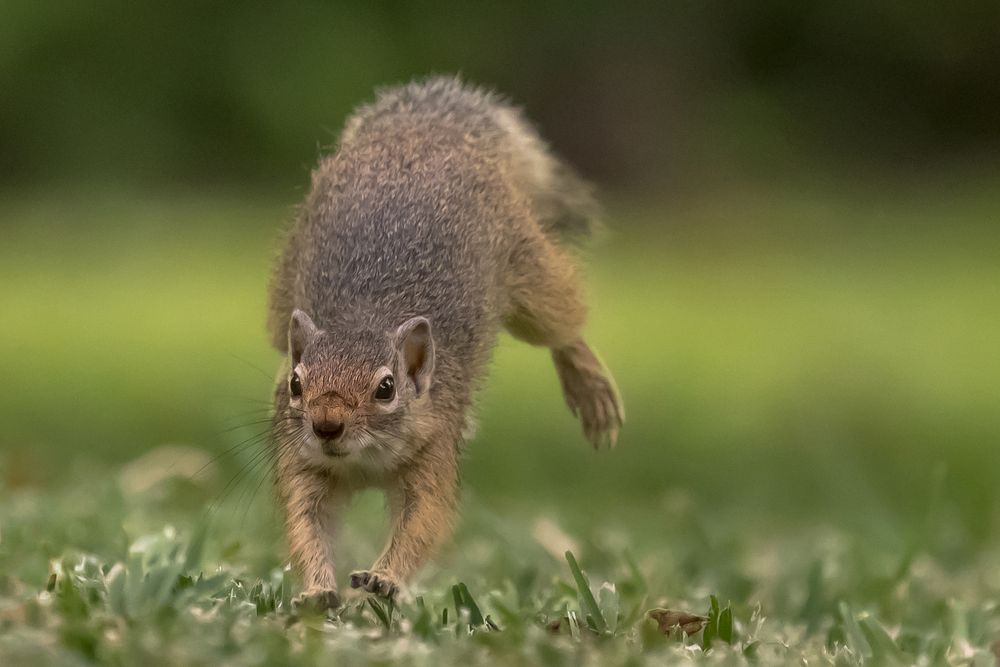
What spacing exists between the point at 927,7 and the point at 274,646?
20.0 meters

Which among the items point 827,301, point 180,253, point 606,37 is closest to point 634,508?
point 827,301

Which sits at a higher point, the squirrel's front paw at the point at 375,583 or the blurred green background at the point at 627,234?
the blurred green background at the point at 627,234

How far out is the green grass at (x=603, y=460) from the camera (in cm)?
405

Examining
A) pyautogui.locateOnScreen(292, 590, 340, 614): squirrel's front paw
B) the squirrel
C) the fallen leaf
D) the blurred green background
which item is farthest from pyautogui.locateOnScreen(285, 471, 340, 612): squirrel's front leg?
the blurred green background

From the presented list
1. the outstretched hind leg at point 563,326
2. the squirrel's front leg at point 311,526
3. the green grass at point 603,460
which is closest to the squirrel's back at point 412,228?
the outstretched hind leg at point 563,326

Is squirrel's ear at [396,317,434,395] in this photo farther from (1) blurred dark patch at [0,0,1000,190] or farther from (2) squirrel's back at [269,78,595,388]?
(1) blurred dark patch at [0,0,1000,190]

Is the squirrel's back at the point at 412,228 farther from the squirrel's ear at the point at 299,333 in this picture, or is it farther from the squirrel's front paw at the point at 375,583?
the squirrel's front paw at the point at 375,583

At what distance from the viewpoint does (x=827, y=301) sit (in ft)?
49.1

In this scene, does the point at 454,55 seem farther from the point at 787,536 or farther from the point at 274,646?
the point at 274,646

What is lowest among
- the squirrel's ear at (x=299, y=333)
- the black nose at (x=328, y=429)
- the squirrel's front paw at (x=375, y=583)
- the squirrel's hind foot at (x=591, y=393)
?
the squirrel's front paw at (x=375, y=583)

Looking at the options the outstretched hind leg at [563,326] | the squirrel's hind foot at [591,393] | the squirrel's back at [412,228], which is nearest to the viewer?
the squirrel's back at [412,228]

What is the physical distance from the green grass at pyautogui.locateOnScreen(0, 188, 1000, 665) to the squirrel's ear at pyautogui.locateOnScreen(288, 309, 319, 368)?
0.56 m

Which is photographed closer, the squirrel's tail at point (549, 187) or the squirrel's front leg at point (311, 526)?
the squirrel's front leg at point (311, 526)

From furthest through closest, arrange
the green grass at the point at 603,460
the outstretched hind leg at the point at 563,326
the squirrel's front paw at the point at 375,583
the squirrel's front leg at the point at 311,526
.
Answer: the outstretched hind leg at the point at 563,326, the squirrel's front leg at the point at 311,526, the squirrel's front paw at the point at 375,583, the green grass at the point at 603,460
